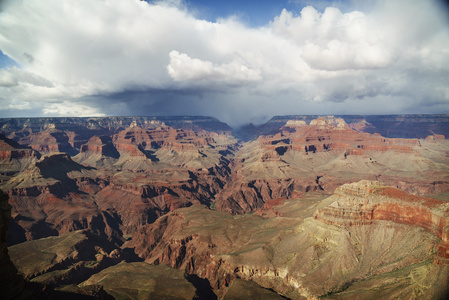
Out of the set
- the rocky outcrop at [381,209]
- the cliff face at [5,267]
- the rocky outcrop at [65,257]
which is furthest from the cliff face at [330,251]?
the cliff face at [5,267]

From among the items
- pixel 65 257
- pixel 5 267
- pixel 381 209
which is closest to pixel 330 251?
pixel 381 209

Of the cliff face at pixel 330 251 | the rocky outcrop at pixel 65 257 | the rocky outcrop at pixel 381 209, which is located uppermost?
the rocky outcrop at pixel 381 209

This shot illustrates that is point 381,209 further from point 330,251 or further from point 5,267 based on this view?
point 5,267

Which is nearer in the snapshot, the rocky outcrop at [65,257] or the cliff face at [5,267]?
the cliff face at [5,267]

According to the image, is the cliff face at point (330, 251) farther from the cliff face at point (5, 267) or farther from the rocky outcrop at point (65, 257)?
the cliff face at point (5, 267)

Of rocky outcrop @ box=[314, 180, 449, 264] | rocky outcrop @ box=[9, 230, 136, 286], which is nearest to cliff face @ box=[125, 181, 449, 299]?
rocky outcrop @ box=[314, 180, 449, 264]

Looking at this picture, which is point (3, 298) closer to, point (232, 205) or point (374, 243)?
point (374, 243)

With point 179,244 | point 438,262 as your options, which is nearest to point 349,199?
point 438,262

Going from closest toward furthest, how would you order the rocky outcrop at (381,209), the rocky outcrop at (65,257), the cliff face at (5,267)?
the cliff face at (5,267), the rocky outcrop at (381,209), the rocky outcrop at (65,257)

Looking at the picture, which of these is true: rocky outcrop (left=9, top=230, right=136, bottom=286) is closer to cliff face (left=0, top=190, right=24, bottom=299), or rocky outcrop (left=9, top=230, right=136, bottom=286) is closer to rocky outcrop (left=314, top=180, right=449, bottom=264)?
cliff face (left=0, top=190, right=24, bottom=299)
